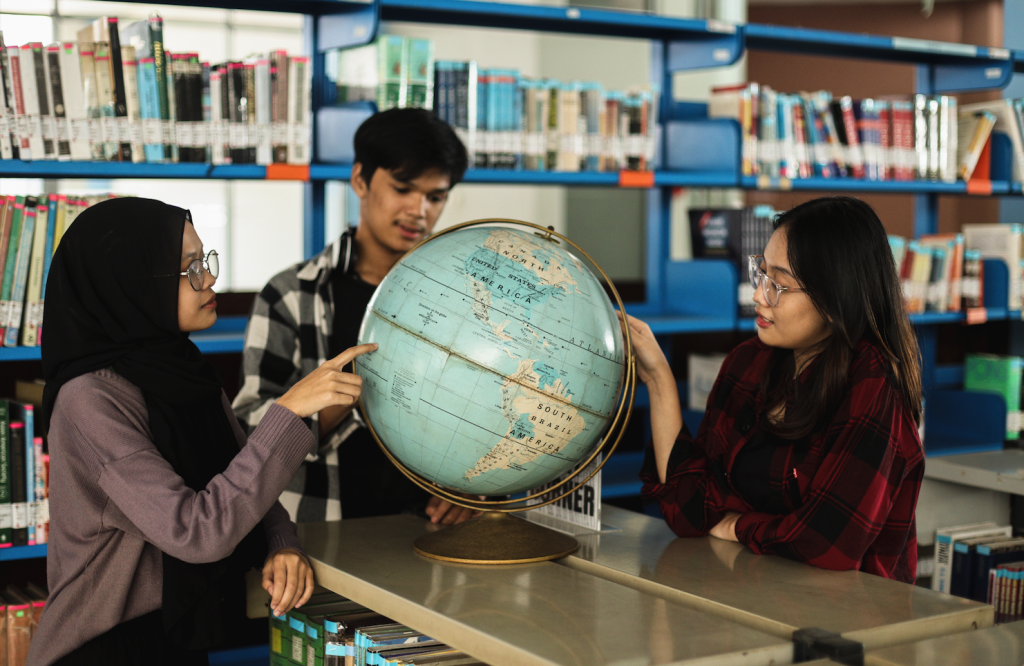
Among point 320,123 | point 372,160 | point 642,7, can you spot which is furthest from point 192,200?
point 372,160

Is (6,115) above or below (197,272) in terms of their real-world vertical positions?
above

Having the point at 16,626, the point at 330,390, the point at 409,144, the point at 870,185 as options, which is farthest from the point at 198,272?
the point at 870,185

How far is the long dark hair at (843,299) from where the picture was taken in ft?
5.67

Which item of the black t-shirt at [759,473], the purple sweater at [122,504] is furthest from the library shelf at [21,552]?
the black t-shirt at [759,473]

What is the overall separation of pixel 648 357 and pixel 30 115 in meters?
1.90

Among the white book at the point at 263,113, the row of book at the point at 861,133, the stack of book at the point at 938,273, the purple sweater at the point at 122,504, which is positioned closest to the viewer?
the purple sweater at the point at 122,504

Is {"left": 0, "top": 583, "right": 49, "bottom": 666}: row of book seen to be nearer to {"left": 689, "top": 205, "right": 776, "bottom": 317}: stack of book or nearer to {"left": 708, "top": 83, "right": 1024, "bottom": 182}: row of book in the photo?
{"left": 689, "top": 205, "right": 776, "bottom": 317}: stack of book

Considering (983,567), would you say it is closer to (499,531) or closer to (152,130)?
(499,531)

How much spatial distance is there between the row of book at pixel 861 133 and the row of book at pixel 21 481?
2.58 meters

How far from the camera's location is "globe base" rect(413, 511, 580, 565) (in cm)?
166

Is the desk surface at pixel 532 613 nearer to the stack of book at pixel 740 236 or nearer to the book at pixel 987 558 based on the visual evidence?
the book at pixel 987 558

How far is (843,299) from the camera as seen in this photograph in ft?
5.65

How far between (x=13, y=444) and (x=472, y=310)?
1.87 metres

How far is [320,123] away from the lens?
3182 mm
